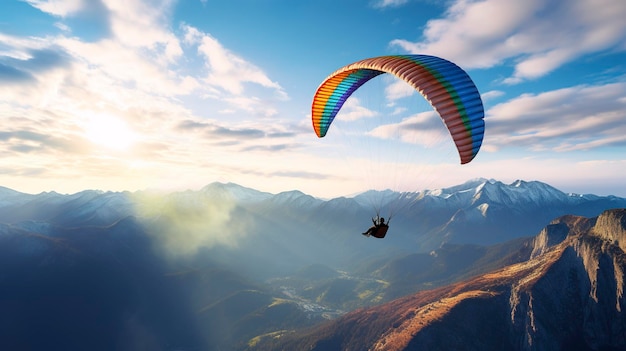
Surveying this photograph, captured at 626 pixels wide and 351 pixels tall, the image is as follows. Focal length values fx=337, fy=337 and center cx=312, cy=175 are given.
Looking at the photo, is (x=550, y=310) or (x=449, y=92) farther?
(x=550, y=310)

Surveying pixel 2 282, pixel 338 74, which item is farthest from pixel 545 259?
pixel 2 282

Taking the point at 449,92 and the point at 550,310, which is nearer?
the point at 449,92

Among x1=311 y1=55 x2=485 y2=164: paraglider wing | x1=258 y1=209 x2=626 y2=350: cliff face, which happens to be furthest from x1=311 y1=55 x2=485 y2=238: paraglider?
x1=258 y1=209 x2=626 y2=350: cliff face

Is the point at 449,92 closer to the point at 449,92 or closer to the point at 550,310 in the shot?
the point at 449,92

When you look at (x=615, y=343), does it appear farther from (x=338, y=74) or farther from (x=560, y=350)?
(x=338, y=74)

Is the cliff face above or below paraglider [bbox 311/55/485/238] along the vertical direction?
below

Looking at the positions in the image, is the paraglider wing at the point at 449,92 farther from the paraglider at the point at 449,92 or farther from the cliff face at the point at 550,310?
the cliff face at the point at 550,310

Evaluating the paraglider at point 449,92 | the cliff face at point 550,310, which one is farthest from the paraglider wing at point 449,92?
the cliff face at point 550,310

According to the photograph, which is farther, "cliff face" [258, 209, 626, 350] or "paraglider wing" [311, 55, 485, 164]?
"cliff face" [258, 209, 626, 350]

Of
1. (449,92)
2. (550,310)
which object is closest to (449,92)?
(449,92)

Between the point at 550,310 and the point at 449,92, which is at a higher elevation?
the point at 449,92

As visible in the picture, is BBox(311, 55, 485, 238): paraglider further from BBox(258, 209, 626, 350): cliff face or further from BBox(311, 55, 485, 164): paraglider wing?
BBox(258, 209, 626, 350): cliff face

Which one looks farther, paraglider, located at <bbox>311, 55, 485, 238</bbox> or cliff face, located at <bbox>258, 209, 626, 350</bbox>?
cliff face, located at <bbox>258, 209, 626, 350</bbox>
